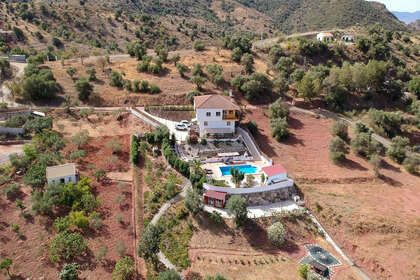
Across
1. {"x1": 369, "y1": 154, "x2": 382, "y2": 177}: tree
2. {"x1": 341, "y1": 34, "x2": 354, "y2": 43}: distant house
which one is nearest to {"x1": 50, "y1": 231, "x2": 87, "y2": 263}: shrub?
{"x1": 369, "y1": 154, "x2": 382, "y2": 177}: tree

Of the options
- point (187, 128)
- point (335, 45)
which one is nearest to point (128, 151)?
point (187, 128)

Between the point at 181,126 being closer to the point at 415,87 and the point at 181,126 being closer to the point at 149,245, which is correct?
the point at 149,245

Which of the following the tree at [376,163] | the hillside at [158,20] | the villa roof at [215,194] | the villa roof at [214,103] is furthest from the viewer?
the hillside at [158,20]

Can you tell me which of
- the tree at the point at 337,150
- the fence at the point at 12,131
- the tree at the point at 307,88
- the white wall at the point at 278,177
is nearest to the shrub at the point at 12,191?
the fence at the point at 12,131

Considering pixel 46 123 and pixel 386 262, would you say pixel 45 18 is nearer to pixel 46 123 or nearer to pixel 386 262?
pixel 46 123

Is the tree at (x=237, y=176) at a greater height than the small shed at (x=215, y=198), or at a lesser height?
greater

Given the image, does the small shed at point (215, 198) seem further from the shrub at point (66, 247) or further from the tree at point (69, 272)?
the tree at point (69, 272)
